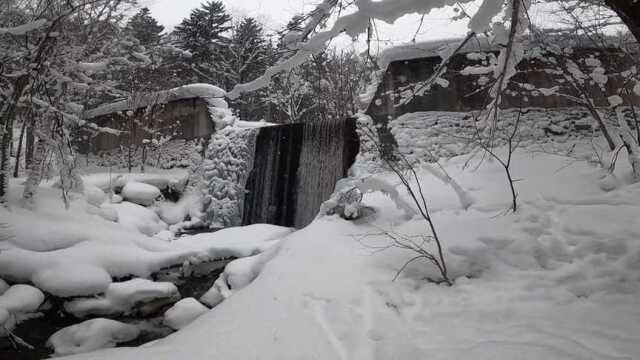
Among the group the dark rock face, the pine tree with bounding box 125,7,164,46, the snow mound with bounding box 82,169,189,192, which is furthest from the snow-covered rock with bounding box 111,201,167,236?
the pine tree with bounding box 125,7,164,46

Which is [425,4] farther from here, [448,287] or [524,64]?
[524,64]

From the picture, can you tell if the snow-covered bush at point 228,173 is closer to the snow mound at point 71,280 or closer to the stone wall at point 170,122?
the stone wall at point 170,122

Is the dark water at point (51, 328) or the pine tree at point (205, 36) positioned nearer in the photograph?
the dark water at point (51, 328)

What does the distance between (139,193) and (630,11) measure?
32.8 feet

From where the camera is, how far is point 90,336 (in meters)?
3.75

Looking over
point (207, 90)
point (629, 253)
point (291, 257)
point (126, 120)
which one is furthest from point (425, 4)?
point (126, 120)

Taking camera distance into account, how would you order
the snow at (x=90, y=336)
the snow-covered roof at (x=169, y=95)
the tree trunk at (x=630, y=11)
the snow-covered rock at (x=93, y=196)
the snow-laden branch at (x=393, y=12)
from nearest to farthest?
1. the snow-laden branch at (x=393, y=12)
2. the tree trunk at (x=630, y=11)
3. the snow at (x=90, y=336)
4. the snow-covered rock at (x=93, y=196)
5. the snow-covered roof at (x=169, y=95)

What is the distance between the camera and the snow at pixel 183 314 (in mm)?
4250

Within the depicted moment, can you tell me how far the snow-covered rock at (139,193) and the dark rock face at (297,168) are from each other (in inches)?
97.1

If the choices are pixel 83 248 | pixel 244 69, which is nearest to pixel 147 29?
pixel 244 69

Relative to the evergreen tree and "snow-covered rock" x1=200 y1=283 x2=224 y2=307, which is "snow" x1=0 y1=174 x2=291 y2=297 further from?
the evergreen tree

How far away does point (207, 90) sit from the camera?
11.5 metres

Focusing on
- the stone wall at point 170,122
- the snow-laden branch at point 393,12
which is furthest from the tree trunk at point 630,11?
the stone wall at point 170,122

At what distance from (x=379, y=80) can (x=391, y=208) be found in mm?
4221
